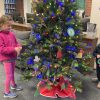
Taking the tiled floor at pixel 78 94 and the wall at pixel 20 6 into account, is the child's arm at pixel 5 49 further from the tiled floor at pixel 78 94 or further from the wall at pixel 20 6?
the wall at pixel 20 6

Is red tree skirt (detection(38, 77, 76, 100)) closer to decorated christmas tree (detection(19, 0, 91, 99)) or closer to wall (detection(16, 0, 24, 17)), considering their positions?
decorated christmas tree (detection(19, 0, 91, 99))

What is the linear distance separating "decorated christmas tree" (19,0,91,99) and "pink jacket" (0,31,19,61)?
235 mm

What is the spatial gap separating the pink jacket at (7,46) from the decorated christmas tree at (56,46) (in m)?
0.23

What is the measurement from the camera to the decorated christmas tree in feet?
8.21

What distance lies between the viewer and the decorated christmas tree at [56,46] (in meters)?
2.50

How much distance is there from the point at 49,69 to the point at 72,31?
1.80 ft

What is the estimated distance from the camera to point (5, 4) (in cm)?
778

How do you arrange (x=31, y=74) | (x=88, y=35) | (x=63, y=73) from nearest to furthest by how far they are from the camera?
(x=63, y=73)
(x=31, y=74)
(x=88, y=35)

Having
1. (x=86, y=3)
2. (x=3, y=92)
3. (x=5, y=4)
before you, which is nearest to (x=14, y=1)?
(x=5, y=4)

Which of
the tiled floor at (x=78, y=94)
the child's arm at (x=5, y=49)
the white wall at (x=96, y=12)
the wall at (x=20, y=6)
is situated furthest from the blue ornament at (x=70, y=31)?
the wall at (x=20, y=6)

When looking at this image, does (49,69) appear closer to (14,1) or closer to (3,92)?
(3,92)

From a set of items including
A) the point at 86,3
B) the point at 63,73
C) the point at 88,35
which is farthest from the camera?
the point at 86,3

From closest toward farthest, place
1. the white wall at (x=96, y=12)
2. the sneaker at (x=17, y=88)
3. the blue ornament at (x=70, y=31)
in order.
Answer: the blue ornament at (x=70, y=31), the sneaker at (x=17, y=88), the white wall at (x=96, y=12)

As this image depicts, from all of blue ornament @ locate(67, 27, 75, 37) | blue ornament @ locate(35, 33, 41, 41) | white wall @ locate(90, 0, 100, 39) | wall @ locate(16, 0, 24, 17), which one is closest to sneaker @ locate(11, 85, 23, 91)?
blue ornament @ locate(35, 33, 41, 41)
